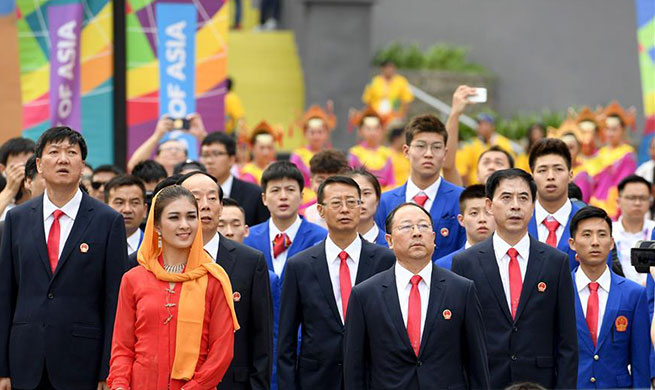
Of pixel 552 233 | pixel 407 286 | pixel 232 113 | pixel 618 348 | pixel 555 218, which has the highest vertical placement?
pixel 232 113

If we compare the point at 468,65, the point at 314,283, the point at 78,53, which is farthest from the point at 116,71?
the point at 468,65

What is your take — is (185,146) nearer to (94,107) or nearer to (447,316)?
(94,107)

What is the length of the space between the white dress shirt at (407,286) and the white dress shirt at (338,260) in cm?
79

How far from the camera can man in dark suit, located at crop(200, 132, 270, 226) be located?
1045cm

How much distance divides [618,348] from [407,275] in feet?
5.90

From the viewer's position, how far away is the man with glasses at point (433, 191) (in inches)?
364

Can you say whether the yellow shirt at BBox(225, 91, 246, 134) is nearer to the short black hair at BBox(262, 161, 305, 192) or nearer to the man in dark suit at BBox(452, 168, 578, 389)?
the short black hair at BBox(262, 161, 305, 192)

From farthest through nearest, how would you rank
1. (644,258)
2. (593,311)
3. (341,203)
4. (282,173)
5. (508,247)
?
(282,173), (593,311), (341,203), (508,247), (644,258)

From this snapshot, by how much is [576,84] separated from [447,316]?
18054 millimetres

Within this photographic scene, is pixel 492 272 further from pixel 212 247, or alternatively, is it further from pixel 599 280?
pixel 212 247

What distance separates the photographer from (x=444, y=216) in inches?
365

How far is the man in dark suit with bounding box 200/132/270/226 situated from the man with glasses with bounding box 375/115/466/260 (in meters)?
1.43

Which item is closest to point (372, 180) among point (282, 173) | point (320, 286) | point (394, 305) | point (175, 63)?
point (282, 173)

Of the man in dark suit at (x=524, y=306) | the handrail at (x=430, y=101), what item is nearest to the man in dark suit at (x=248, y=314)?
the man in dark suit at (x=524, y=306)
